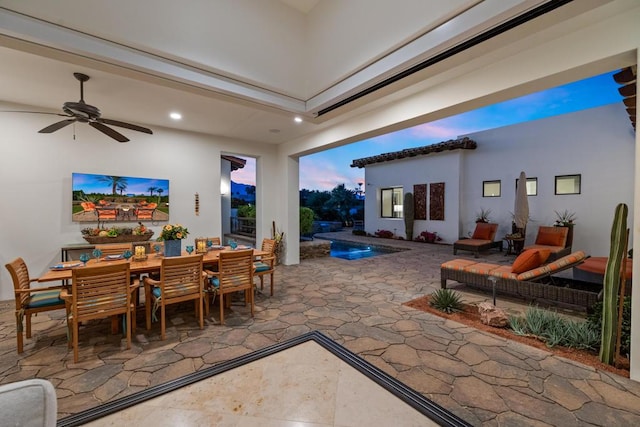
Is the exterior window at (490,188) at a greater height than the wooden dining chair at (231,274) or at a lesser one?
greater

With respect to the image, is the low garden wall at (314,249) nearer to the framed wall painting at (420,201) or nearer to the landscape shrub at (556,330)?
the framed wall painting at (420,201)

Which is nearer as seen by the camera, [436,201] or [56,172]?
[56,172]

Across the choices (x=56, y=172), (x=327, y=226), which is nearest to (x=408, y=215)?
(x=327, y=226)

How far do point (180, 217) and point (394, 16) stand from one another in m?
5.27

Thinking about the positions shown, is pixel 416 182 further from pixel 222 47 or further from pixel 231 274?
pixel 222 47

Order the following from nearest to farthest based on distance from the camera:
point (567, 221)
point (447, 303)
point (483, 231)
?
point (447, 303) → point (567, 221) → point (483, 231)

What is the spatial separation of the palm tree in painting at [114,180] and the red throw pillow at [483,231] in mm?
9426

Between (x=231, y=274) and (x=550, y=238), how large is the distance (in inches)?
312

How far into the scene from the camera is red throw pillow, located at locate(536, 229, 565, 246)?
273 inches

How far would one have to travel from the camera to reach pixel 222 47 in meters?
3.15

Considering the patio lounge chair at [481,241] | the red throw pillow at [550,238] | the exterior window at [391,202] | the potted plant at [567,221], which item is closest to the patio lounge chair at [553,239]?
the red throw pillow at [550,238]

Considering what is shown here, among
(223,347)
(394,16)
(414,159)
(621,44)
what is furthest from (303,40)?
(414,159)

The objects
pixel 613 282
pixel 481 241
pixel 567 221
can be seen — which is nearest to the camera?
pixel 613 282

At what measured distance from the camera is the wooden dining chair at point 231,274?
351 centimetres
